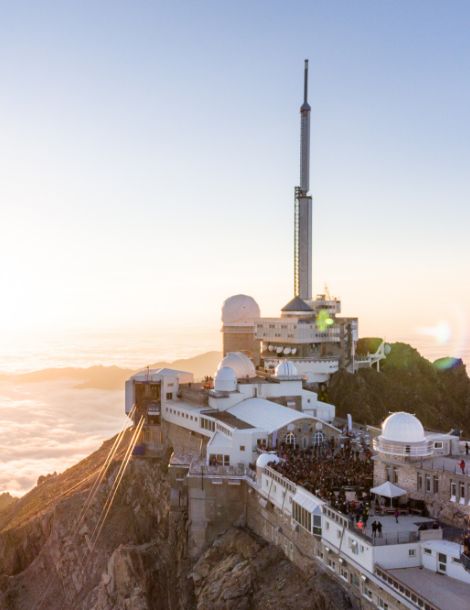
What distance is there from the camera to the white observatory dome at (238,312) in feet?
301

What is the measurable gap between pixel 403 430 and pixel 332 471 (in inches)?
252

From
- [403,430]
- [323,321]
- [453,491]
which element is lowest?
[453,491]

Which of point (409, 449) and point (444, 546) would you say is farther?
point (409, 449)

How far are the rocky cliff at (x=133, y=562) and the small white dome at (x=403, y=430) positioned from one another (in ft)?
32.1

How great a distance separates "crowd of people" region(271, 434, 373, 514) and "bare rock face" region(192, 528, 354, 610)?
181 inches

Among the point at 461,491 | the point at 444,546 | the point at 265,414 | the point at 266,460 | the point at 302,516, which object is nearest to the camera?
the point at 444,546

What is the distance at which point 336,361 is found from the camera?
87.5 meters

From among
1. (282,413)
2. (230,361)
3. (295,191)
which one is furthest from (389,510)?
(295,191)

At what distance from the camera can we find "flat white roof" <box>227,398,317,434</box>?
54.6 m

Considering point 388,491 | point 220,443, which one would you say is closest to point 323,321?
point 220,443

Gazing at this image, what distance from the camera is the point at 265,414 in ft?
189

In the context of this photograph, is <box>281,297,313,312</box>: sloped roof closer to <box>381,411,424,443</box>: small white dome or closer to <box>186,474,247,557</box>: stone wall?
<box>186,474,247,557</box>: stone wall

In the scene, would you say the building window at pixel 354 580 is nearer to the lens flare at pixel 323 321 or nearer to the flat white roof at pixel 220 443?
the flat white roof at pixel 220 443

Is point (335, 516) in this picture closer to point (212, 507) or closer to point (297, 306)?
point (212, 507)
